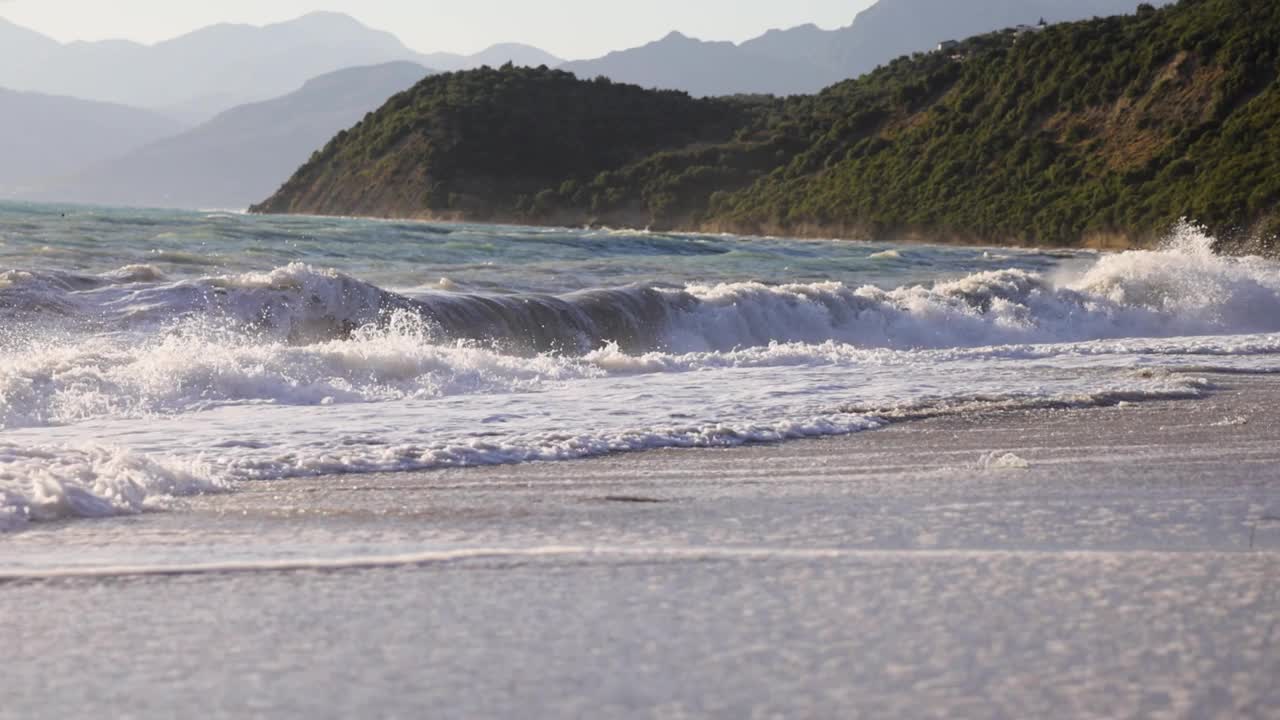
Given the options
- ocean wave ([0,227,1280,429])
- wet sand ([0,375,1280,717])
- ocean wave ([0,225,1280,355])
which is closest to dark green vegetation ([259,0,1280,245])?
ocean wave ([0,225,1280,355])

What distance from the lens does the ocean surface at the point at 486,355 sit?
25.8 ft

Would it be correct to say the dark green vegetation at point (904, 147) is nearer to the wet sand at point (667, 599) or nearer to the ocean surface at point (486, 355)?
the ocean surface at point (486, 355)

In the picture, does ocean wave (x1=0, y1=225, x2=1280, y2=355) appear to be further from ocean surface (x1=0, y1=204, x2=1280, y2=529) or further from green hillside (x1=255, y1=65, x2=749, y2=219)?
Result: green hillside (x1=255, y1=65, x2=749, y2=219)

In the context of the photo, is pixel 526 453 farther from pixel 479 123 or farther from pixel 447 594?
pixel 479 123

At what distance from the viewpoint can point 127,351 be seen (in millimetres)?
11406

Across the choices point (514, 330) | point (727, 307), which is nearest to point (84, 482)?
point (514, 330)

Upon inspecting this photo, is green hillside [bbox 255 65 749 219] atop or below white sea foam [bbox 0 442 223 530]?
atop

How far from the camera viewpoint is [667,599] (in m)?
4.02

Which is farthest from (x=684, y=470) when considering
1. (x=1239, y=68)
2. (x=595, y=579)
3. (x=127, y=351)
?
(x=1239, y=68)

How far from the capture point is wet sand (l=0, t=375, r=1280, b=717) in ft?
10.3

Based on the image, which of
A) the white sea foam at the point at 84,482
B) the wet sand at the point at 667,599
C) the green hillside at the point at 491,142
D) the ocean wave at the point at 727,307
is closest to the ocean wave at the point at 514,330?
the ocean wave at the point at 727,307

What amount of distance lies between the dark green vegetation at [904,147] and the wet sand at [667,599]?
4722 centimetres

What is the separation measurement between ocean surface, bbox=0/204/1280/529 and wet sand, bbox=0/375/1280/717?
1214 mm

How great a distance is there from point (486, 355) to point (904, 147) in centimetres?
7104
